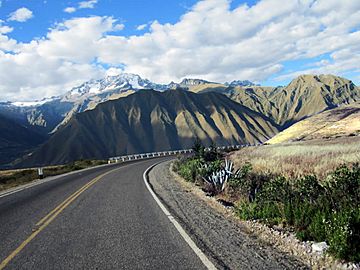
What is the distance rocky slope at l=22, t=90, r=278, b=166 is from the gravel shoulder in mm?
146007

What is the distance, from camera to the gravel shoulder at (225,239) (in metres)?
5.71

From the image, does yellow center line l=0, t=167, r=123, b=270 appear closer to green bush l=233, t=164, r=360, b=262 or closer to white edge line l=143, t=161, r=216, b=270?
white edge line l=143, t=161, r=216, b=270

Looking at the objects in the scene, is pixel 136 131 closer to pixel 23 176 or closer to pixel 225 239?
pixel 23 176

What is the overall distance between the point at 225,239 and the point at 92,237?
275 cm

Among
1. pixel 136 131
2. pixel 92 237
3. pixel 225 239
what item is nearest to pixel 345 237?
pixel 225 239

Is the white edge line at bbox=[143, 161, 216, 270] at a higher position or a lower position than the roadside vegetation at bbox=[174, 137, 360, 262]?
lower

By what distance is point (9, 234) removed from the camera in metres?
8.28

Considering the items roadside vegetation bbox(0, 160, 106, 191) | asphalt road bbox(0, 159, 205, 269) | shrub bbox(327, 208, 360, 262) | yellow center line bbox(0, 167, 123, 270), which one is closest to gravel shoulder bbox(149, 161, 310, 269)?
asphalt road bbox(0, 159, 205, 269)

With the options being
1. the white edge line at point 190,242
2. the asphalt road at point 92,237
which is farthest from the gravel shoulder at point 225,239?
the asphalt road at point 92,237

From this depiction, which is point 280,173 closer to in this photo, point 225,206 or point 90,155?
point 225,206

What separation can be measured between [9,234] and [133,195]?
19.4 ft

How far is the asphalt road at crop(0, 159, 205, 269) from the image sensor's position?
19.6ft

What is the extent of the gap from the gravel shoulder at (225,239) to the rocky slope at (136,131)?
146m

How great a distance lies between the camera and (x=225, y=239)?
7.08 metres
